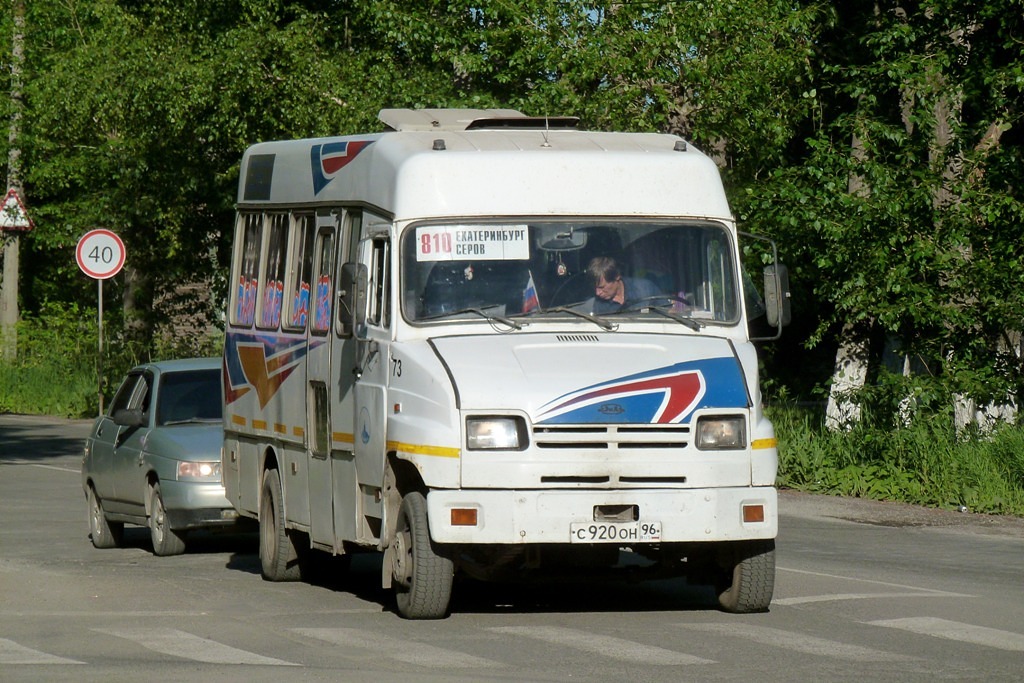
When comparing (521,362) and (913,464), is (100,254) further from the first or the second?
(521,362)

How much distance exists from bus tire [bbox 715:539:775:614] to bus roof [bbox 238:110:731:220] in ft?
6.76

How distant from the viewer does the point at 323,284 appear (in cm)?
1282

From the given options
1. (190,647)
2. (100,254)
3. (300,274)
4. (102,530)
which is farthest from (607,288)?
(100,254)

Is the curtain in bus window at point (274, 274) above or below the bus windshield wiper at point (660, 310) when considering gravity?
above

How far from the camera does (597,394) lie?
10.4 m

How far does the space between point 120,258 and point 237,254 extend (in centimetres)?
1500

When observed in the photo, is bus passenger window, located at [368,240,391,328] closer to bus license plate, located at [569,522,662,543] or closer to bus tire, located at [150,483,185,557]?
bus license plate, located at [569,522,662,543]

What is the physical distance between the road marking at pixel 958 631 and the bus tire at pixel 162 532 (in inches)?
253

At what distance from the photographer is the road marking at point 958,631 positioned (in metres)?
10.1

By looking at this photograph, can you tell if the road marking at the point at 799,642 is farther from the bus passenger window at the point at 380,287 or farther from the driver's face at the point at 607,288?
the bus passenger window at the point at 380,287

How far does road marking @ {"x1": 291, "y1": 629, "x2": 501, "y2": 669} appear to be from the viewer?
930cm

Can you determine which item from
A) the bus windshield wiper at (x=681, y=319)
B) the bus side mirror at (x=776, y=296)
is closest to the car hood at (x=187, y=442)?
the bus windshield wiper at (x=681, y=319)

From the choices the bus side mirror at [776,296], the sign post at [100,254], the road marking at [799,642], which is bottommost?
the road marking at [799,642]

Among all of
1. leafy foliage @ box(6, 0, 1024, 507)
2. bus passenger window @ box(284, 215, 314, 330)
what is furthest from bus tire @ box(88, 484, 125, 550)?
leafy foliage @ box(6, 0, 1024, 507)
